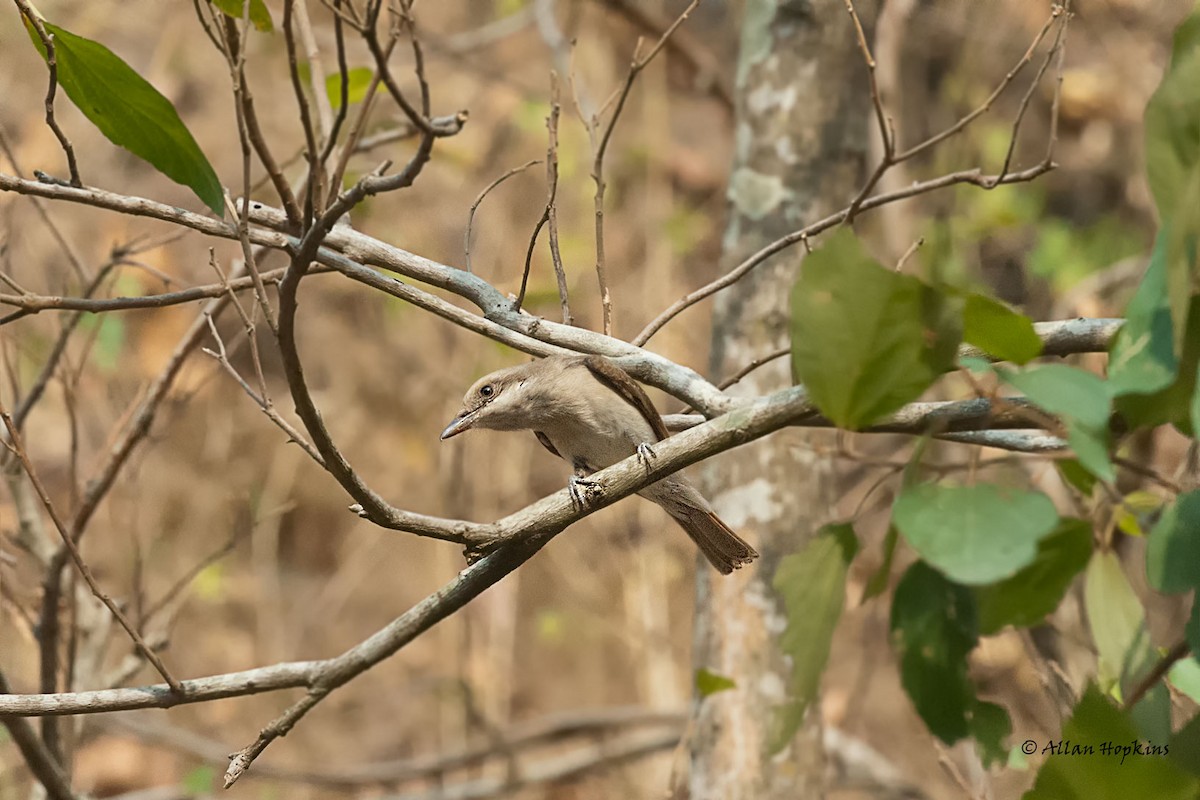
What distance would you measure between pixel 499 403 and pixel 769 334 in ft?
2.94

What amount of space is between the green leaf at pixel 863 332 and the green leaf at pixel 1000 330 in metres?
0.06

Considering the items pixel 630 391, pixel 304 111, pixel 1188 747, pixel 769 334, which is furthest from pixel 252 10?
pixel 769 334

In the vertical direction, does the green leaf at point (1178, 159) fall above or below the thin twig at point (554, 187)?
below

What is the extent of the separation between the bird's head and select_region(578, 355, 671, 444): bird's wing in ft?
0.89

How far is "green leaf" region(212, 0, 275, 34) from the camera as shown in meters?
1.75

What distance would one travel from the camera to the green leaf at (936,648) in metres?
1.33

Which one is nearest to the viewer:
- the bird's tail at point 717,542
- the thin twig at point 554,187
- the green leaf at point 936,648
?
the green leaf at point 936,648

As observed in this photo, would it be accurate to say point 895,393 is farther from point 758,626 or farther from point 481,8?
point 481,8

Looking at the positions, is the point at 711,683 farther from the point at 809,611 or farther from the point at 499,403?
the point at 809,611

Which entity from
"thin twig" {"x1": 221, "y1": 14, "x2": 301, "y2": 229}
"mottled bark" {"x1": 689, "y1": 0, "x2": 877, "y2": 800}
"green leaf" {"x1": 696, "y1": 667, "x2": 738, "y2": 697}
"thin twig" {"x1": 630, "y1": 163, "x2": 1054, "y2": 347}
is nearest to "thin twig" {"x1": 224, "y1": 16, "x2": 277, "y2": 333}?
"thin twig" {"x1": 221, "y1": 14, "x2": 301, "y2": 229}

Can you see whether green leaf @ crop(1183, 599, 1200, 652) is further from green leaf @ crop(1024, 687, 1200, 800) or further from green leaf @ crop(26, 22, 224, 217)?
green leaf @ crop(26, 22, 224, 217)

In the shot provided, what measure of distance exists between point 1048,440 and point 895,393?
85 cm

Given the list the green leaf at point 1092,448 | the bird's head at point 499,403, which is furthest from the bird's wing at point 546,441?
the green leaf at point 1092,448

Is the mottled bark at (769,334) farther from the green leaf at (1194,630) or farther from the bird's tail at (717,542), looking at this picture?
the green leaf at (1194,630)
